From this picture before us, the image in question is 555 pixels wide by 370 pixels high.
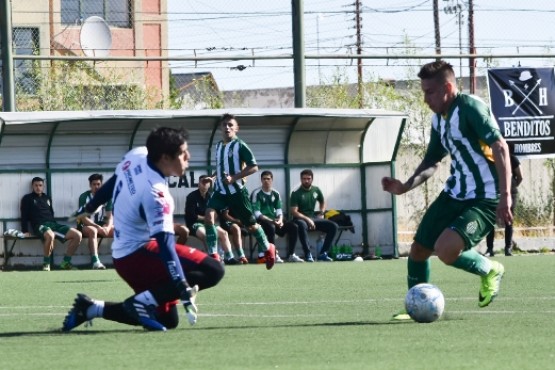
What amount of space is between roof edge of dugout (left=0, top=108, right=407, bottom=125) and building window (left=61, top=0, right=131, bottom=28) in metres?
19.4

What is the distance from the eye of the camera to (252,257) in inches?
891

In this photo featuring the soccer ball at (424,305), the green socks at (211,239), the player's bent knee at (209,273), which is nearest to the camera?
the player's bent knee at (209,273)

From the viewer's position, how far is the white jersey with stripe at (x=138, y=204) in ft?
27.8

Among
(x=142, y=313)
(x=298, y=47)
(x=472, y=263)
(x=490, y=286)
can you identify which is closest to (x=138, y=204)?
(x=142, y=313)

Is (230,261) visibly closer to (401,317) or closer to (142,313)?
(401,317)

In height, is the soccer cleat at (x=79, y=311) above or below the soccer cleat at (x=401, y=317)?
above

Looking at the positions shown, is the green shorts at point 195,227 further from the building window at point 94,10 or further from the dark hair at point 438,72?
the building window at point 94,10

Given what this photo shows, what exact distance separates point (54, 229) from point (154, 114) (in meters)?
2.43

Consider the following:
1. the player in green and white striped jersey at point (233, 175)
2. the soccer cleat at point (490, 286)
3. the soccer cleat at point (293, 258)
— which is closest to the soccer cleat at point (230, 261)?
the soccer cleat at point (293, 258)

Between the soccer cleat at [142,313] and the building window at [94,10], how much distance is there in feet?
106

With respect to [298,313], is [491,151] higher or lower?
higher

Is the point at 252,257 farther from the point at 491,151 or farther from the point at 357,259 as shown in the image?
the point at 491,151

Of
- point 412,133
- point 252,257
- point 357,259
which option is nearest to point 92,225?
point 252,257

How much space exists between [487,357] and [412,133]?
22.3 m
